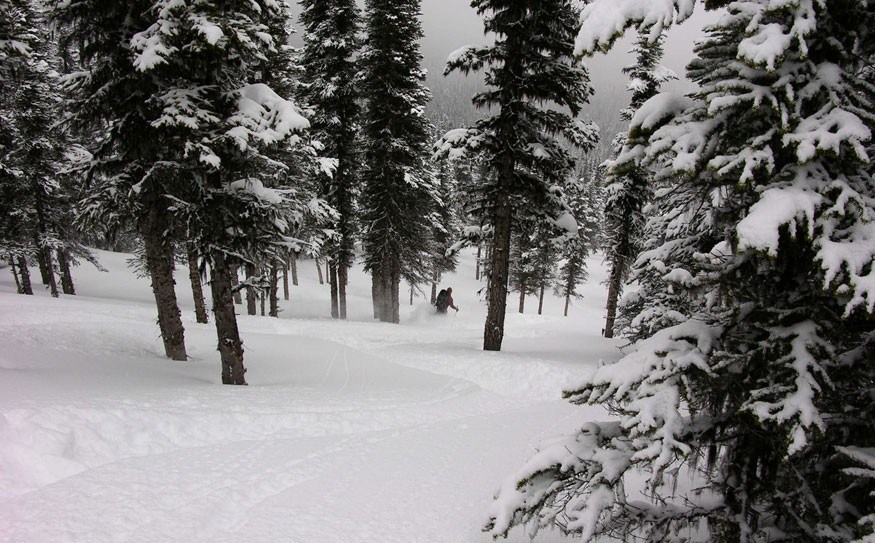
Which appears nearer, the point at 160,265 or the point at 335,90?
the point at 160,265

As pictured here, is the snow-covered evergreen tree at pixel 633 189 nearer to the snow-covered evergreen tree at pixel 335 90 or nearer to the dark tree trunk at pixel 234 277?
the snow-covered evergreen tree at pixel 335 90

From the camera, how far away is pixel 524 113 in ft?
41.4

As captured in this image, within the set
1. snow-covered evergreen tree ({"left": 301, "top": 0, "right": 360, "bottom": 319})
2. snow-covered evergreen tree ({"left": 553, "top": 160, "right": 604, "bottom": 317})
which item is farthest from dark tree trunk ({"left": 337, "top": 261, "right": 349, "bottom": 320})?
snow-covered evergreen tree ({"left": 553, "top": 160, "right": 604, "bottom": 317})

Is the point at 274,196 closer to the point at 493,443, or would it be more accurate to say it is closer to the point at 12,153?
the point at 493,443

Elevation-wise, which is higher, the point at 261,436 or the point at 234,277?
the point at 234,277

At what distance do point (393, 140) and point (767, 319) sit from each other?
18.7m

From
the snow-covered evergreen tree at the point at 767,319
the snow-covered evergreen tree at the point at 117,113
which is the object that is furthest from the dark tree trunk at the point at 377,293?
the snow-covered evergreen tree at the point at 767,319

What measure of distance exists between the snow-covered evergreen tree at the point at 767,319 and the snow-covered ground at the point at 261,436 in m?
0.76

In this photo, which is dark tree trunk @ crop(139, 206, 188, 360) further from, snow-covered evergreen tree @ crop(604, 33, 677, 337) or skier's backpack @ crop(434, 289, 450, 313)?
skier's backpack @ crop(434, 289, 450, 313)

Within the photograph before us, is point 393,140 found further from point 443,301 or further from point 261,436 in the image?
point 261,436

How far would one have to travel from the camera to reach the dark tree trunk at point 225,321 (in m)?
9.55

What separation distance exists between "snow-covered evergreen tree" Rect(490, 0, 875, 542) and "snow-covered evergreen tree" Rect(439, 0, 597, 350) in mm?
8646

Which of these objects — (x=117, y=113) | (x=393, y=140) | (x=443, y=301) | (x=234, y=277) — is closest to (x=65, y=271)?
(x=234, y=277)

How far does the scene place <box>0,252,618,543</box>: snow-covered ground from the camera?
4.89 m
